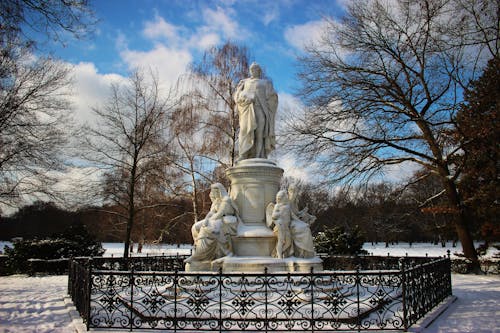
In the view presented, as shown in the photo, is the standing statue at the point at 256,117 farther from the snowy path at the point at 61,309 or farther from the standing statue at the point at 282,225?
the snowy path at the point at 61,309

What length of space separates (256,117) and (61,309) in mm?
6634

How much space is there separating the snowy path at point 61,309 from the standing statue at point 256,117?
5.94m

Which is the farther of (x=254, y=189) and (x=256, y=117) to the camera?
(x=256, y=117)

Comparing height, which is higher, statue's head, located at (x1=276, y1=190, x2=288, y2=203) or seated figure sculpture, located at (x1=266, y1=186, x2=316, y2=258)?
statue's head, located at (x1=276, y1=190, x2=288, y2=203)

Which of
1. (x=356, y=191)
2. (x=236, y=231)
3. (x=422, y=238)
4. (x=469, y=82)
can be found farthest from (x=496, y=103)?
(x=422, y=238)

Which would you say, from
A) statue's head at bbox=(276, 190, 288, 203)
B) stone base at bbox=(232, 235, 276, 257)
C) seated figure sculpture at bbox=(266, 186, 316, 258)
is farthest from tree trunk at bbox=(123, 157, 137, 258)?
statue's head at bbox=(276, 190, 288, 203)

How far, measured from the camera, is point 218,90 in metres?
21.7

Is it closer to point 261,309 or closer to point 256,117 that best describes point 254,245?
point 261,309

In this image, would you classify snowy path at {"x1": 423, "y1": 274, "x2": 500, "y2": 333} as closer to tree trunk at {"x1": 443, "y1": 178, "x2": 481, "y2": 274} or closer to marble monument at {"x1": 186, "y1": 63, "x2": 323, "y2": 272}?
marble monument at {"x1": 186, "y1": 63, "x2": 323, "y2": 272}

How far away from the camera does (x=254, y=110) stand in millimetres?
11273

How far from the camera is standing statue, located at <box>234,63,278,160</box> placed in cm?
1127

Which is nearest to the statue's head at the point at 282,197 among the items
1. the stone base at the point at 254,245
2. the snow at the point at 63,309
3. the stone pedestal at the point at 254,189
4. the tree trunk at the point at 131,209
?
the stone pedestal at the point at 254,189

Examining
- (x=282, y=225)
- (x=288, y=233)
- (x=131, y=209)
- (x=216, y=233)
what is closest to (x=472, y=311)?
(x=288, y=233)

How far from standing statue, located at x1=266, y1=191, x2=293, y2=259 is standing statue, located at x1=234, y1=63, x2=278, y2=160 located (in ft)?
6.52
